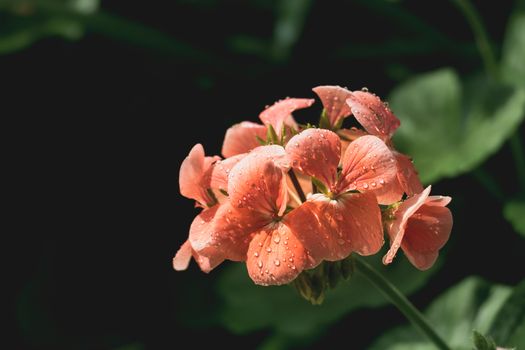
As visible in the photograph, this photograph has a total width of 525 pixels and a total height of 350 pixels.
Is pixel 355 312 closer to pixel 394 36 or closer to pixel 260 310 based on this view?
pixel 260 310

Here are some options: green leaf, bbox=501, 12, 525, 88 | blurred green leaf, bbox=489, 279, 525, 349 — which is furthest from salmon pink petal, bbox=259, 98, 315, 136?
green leaf, bbox=501, 12, 525, 88

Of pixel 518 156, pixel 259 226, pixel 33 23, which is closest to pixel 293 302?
pixel 518 156

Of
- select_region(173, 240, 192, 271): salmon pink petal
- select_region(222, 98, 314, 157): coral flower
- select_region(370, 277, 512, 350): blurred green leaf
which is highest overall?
select_region(222, 98, 314, 157): coral flower

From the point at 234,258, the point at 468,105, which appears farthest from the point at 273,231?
the point at 468,105

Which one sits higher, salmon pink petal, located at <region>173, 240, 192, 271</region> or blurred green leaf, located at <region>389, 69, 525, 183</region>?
salmon pink petal, located at <region>173, 240, 192, 271</region>

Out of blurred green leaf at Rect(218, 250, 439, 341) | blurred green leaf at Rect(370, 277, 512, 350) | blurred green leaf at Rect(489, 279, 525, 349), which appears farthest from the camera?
blurred green leaf at Rect(218, 250, 439, 341)

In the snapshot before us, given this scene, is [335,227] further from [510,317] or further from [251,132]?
[510,317]

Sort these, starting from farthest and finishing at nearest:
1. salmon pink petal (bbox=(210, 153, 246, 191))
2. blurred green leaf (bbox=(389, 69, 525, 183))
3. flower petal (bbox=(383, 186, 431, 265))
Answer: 1. blurred green leaf (bbox=(389, 69, 525, 183))
2. salmon pink petal (bbox=(210, 153, 246, 191))
3. flower petal (bbox=(383, 186, 431, 265))

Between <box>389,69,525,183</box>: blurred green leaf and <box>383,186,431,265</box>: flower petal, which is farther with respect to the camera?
<box>389,69,525,183</box>: blurred green leaf

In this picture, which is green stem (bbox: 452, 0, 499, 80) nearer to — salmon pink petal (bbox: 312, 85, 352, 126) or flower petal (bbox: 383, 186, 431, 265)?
salmon pink petal (bbox: 312, 85, 352, 126)
